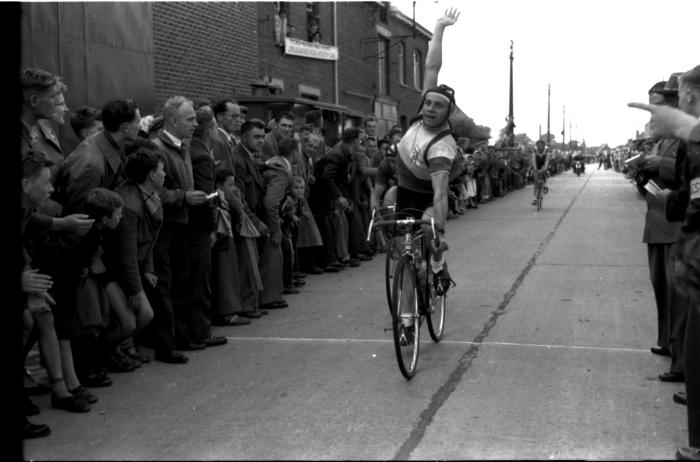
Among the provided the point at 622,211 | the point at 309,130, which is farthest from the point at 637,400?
the point at 622,211

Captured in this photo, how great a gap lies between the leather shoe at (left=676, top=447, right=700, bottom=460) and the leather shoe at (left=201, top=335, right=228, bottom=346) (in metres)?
4.09

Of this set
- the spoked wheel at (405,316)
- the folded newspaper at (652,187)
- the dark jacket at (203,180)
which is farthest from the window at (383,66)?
the folded newspaper at (652,187)

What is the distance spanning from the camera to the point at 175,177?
7.22m

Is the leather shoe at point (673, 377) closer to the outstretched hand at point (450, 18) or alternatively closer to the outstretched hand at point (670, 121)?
the outstretched hand at point (670, 121)

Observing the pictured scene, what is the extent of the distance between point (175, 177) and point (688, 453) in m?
4.44

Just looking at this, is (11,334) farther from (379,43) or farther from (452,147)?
(379,43)

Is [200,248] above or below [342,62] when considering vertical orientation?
below

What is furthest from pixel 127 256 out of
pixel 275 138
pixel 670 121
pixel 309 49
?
pixel 309 49

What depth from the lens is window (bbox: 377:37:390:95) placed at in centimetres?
3115

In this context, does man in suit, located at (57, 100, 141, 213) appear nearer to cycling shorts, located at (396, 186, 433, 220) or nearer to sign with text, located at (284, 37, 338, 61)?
cycling shorts, located at (396, 186, 433, 220)

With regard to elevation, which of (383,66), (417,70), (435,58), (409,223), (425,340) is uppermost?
(417,70)

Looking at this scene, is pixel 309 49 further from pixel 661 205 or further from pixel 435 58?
pixel 661 205

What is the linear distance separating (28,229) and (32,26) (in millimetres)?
6311

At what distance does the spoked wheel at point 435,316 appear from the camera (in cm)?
717
